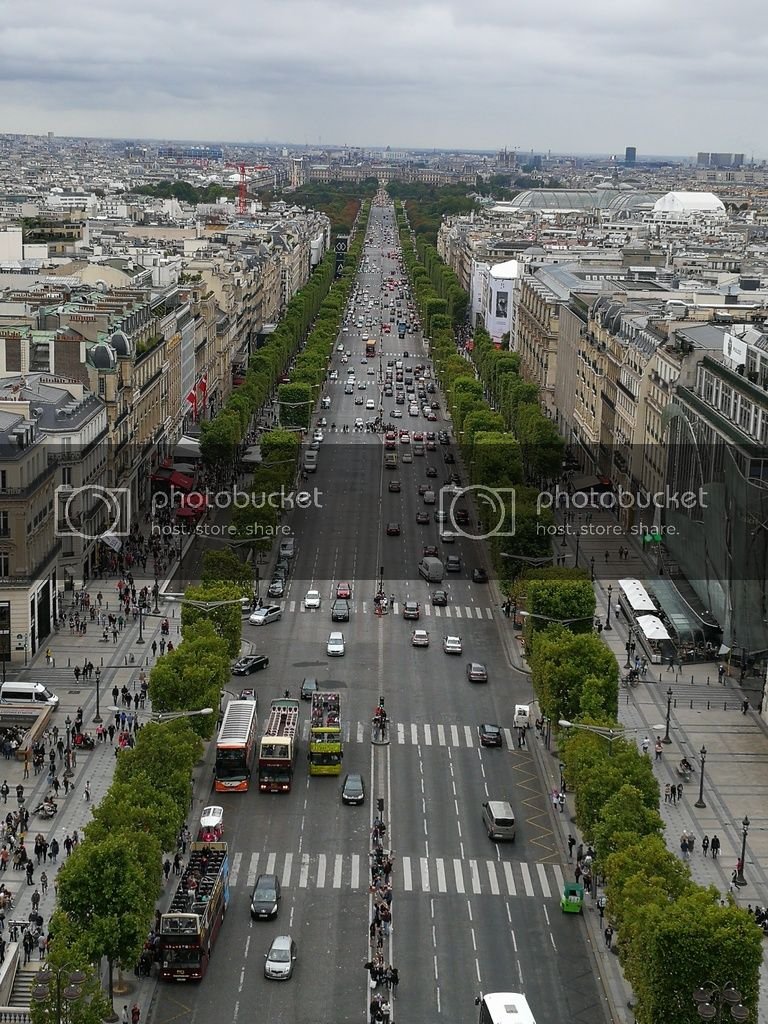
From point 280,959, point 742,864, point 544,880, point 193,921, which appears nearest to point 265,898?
point 280,959

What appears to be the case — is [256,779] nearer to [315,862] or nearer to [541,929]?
[315,862]

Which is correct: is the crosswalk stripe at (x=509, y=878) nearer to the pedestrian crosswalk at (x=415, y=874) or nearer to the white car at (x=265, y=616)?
the pedestrian crosswalk at (x=415, y=874)

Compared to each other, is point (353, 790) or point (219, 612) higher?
point (219, 612)

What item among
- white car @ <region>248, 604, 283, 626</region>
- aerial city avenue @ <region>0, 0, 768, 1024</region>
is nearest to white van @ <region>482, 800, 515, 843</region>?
Answer: aerial city avenue @ <region>0, 0, 768, 1024</region>

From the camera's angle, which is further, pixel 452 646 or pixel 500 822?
pixel 452 646

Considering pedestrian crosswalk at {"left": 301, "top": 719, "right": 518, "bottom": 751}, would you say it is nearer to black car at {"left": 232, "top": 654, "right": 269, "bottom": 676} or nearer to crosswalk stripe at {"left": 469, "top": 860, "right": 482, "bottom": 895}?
black car at {"left": 232, "top": 654, "right": 269, "bottom": 676}

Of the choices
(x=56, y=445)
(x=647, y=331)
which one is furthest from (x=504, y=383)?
(x=56, y=445)

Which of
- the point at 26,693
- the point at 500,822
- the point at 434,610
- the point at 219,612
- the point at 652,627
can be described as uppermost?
the point at 219,612

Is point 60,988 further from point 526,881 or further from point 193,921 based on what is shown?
point 526,881
